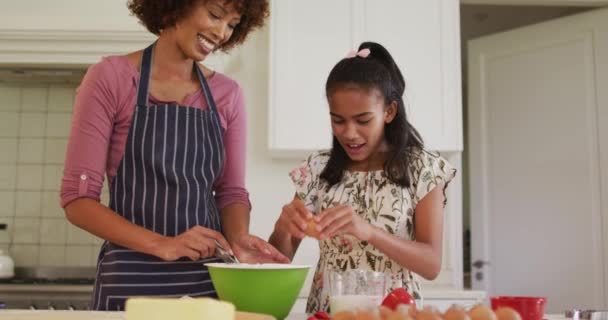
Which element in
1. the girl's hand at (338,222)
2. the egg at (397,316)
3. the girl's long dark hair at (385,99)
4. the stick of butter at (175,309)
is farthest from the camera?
the girl's long dark hair at (385,99)

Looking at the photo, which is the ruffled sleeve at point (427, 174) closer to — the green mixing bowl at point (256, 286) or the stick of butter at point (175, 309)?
the green mixing bowl at point (256, 286)

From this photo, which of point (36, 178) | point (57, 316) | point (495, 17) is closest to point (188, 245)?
point (57, 316)

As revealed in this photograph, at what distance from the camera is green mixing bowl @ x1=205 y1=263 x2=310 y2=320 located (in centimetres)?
94

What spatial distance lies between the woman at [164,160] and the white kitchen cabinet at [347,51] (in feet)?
3.73

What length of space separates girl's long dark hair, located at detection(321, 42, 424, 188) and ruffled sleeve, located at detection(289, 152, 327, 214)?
0.08 feet

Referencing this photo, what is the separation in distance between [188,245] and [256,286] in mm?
241

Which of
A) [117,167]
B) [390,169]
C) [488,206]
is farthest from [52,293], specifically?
[488,206]

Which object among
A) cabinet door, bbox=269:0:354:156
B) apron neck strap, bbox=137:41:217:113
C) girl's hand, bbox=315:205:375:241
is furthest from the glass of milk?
cabinet door, bbox=269:0:354:156

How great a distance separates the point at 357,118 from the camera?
4.39 feet

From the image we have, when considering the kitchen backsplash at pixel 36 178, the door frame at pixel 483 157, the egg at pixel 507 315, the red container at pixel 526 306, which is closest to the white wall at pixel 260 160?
the kitchen backsplash at pixel 36 178

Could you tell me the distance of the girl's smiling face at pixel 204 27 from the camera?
129cm

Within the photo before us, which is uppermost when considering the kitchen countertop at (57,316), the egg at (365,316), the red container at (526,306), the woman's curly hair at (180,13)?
the woman's curly hair at (180,13)

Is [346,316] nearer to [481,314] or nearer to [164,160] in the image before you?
[481,314]

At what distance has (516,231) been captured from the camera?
3162 millimetres
